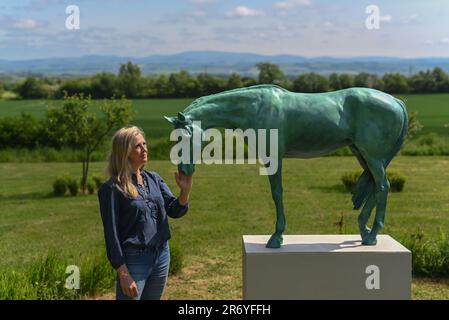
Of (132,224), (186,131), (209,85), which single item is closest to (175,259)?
(186,131)

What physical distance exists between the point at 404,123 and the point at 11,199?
1171cm

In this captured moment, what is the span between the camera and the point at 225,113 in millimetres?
4750

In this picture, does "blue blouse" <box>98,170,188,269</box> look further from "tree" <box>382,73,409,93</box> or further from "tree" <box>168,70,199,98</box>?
"tree" <box>382,73,409,93</box>

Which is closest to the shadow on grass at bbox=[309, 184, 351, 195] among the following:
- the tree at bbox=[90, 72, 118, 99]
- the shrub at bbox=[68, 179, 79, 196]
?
the shrub at bbox=[68, 179, 79, 196]

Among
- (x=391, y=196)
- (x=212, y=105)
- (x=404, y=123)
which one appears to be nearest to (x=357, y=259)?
(x=404, y=123)

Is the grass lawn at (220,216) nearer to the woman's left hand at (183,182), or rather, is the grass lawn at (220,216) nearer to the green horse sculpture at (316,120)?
the green horse sculpture at (316,120)

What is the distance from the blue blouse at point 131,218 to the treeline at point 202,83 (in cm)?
2474

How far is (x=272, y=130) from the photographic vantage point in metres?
4.77

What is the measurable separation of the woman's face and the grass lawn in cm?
334

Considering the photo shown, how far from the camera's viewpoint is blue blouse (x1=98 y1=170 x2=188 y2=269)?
373 centimetres

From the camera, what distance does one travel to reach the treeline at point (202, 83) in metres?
32.9

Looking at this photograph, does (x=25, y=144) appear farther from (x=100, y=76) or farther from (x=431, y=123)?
(x=431, y=123)

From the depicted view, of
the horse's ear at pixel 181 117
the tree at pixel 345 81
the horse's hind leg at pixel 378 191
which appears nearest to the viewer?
the horse's ear at pixel 181 117

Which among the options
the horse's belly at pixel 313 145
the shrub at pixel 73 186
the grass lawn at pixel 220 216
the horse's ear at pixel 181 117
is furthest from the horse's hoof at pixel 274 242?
the shrub at pixel 73 186
